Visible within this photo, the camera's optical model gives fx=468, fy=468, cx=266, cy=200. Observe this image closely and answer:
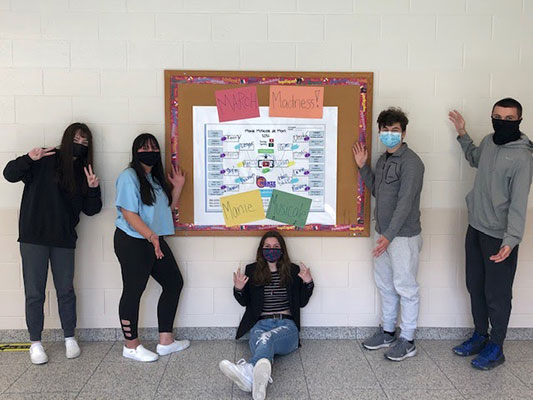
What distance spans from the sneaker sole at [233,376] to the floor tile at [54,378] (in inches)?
34.5

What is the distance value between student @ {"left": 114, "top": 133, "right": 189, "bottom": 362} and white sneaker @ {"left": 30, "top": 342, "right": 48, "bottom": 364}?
500mm

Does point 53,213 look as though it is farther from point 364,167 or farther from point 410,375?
point 410,375

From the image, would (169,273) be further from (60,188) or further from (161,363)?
(60,188)

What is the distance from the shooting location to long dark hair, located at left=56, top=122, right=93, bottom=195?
306 centimetres

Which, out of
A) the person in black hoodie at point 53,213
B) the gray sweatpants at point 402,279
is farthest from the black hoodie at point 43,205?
the gray sweatpants at point 402,279

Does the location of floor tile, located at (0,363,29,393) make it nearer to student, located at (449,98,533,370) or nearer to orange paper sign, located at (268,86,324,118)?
orange paper sign, located at (268,86,324,118)

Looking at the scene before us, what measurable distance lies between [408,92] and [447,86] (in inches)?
11.3

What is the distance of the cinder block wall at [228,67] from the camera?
10.7ft

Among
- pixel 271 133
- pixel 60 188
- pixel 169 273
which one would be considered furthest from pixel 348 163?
pixel 60 188

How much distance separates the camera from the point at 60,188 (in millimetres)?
3070

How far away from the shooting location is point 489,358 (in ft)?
9.98

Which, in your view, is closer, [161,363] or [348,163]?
[161,363]

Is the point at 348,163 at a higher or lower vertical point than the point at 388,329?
higher

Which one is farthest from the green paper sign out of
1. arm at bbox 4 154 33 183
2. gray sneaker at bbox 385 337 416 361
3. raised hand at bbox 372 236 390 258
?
arm at bbox 4 154 33 183
